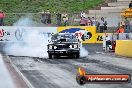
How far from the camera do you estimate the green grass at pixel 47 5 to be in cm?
4850

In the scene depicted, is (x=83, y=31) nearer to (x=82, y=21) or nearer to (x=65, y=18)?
(x=82, y=21)

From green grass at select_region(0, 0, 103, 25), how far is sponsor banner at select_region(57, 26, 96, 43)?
593cm

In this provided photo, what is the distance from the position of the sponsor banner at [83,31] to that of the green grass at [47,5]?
5.93 m

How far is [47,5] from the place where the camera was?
50844 mm

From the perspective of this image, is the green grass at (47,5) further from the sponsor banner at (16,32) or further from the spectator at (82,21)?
the sponsor banner at (16,32)

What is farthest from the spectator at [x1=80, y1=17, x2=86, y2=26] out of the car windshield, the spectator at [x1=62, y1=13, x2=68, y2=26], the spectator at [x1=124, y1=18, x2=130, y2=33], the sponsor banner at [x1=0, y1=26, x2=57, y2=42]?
the car windshield

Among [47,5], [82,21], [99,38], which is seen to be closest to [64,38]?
[99,38]

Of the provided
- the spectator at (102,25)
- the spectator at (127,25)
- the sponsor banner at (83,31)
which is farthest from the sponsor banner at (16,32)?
the spectator at (127,25)

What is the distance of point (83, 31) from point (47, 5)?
1004cm

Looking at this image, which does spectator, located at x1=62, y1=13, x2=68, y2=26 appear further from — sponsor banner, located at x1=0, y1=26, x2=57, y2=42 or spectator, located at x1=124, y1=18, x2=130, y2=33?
spectator, located at x1=124, y1=18, x2=130, y2=33

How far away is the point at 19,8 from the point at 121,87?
120 ft

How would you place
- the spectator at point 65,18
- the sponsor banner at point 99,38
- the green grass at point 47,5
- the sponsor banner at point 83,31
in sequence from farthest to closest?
the green grass at point 47,5
the spectator at point 65,18
the sponsor banner at point 83,31
the sponsor banner at point 99,38

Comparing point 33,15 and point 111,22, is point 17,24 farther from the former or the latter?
point 111,22

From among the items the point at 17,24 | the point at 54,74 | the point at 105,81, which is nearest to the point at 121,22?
the point at 17,24
